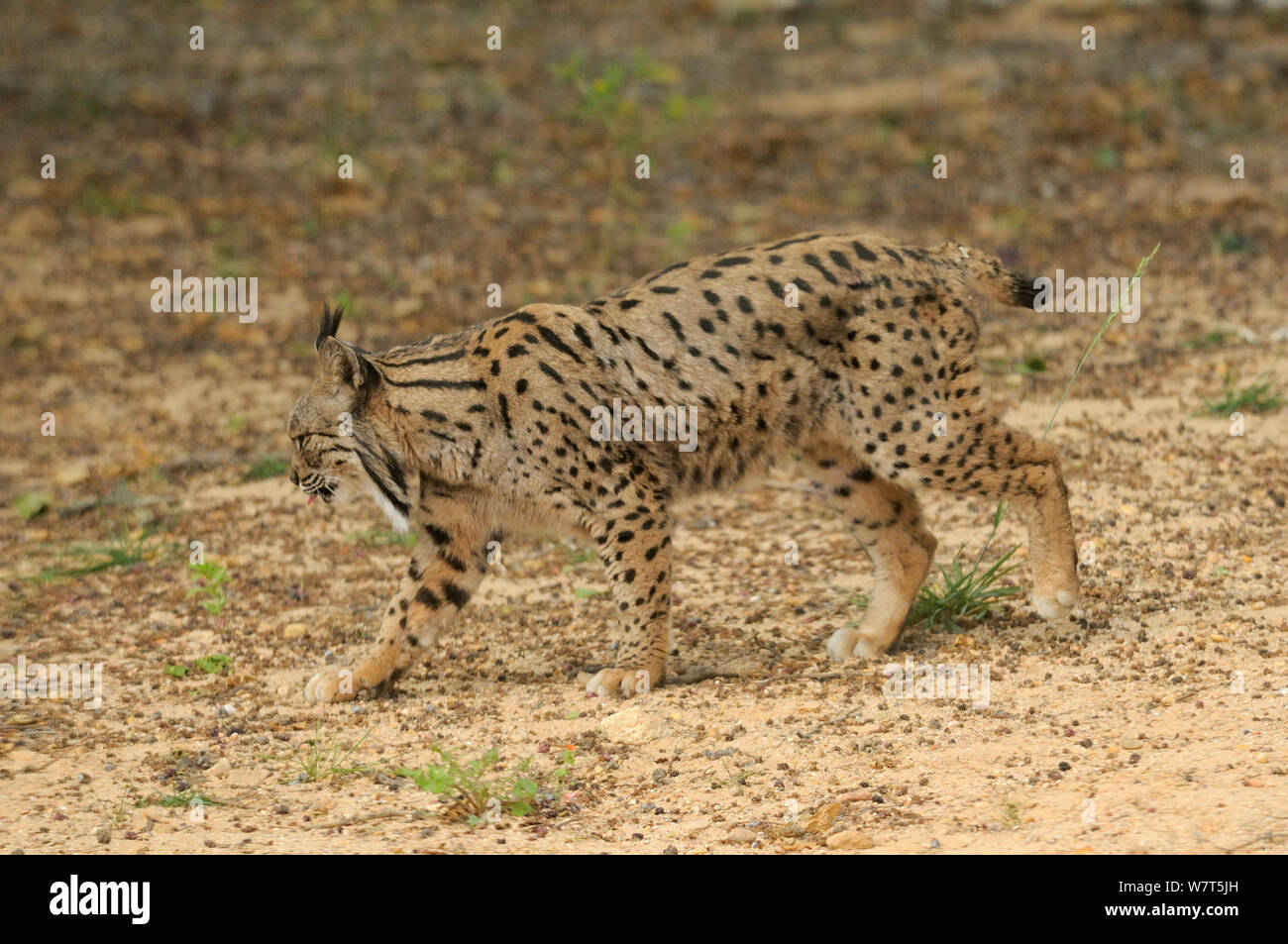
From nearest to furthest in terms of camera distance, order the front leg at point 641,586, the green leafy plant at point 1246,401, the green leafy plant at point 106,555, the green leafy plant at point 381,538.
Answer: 1. the front leg at point 641,586
2. the green leafy plant at point 106,555
3. the green leafy plant at point 381,538
4. the green leafy plant at point 1246,401

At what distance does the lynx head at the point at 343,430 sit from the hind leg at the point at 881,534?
1709 millimetres

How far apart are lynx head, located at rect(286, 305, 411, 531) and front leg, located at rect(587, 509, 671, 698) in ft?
2.85

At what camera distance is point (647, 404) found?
6238 millimetres

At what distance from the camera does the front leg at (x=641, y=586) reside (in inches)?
239

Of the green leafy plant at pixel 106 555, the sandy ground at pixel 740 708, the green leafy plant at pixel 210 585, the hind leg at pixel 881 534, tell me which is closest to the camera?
the sandy ground at pixel 740 708

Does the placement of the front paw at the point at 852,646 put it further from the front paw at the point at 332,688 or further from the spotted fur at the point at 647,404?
the front paw at the point at 332,688

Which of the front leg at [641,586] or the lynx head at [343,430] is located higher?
the lynx head at [343,430]

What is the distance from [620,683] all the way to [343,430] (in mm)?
1445

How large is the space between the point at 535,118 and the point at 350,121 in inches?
65.3

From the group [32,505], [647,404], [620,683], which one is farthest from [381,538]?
[620,683]

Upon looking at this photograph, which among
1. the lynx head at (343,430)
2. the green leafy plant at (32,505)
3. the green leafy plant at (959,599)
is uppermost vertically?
the lynx head at (343,430)

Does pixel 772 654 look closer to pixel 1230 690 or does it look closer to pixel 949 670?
pixel 949 670

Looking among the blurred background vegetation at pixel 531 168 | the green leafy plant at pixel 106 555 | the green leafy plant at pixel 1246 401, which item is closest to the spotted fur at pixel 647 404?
the green leafy plant at pixel 106 555

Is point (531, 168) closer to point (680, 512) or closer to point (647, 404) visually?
point (680, 512)
